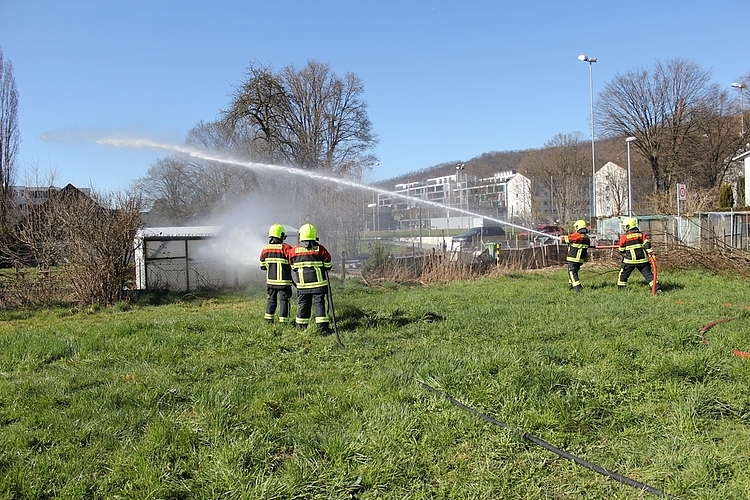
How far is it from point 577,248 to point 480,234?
14.7 m

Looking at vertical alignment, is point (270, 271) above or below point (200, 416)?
above

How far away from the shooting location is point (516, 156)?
66.6 m

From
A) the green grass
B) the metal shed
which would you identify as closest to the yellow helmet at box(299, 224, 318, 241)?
the green grass

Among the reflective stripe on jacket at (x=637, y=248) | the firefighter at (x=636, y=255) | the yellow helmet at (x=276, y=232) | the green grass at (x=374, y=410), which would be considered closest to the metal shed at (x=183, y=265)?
the yellow helmet at (x=276, y=232)

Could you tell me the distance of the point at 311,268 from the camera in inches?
306

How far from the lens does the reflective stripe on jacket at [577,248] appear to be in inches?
465

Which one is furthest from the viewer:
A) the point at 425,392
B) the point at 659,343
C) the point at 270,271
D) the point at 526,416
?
the point at 270,271

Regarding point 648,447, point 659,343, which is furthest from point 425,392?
point 659,343

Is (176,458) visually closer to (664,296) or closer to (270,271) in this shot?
(270,271)

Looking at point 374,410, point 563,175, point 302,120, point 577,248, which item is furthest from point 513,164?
point 374,410

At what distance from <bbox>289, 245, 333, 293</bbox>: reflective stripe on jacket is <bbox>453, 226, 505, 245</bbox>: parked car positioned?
18351 millimetres

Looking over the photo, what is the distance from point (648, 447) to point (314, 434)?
7.60ft

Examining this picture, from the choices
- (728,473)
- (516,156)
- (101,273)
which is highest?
(516,156)

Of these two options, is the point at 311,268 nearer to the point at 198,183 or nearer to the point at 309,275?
the point at 309,275
